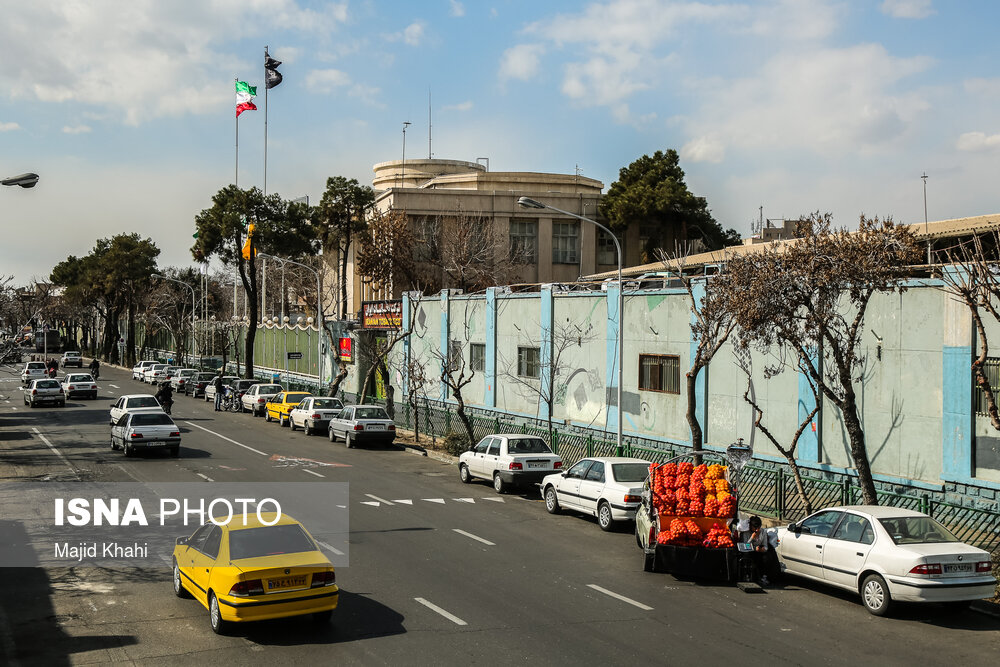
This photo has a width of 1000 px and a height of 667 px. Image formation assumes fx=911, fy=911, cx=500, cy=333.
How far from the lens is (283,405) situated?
42750mm

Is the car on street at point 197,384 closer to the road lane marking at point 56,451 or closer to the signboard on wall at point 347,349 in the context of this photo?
the signboard on wall at point 347,349

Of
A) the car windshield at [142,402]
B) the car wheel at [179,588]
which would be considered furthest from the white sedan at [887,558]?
the car windshield at [142,402]

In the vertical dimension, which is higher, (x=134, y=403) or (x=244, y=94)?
(x=244, y=94)

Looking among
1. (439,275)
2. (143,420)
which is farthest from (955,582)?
(439,275)

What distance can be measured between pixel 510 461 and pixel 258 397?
87.1ft

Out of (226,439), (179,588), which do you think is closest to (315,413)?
(226,439)

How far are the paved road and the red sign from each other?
3420 cm

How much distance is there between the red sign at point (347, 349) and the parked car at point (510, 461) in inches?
1164

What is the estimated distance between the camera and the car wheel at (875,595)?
42.8 feet

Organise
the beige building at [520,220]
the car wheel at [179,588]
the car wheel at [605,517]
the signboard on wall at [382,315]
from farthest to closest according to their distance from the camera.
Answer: the beige building at [520,220] → the signboard on wall at [382,315] → the car wheel at [605,517] → the car wheel at [179,588]

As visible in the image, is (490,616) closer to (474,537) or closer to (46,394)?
(474,537)

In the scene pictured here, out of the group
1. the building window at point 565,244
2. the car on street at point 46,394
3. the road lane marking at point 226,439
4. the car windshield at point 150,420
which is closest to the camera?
the car windshield at point 150,420

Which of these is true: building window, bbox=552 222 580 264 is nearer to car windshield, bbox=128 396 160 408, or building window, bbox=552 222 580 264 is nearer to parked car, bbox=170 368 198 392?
parked car, bbox=170 368 198 392

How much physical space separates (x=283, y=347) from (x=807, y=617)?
58.6 m
